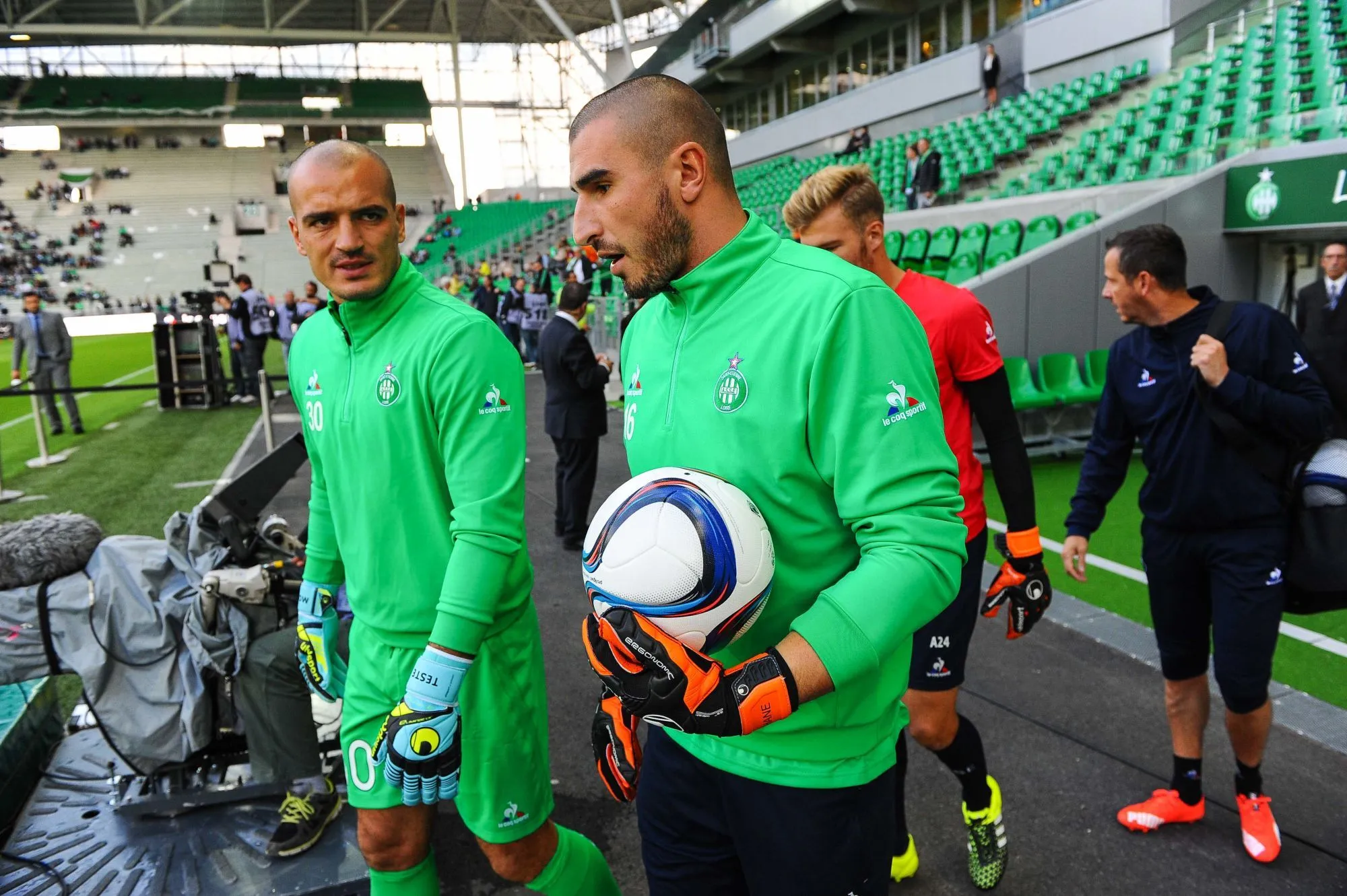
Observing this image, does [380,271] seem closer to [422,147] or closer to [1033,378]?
[1033,378]

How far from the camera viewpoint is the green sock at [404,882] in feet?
8.20

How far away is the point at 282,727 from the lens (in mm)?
3377

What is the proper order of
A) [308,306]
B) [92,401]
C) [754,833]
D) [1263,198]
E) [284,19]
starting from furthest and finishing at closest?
[284,19] → [308,306] → [92,401] → [1263,198] → [754,833]

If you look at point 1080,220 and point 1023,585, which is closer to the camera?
point 1023,585

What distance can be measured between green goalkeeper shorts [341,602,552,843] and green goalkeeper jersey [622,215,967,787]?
0.76m

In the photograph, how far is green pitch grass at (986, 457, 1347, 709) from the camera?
4750 mm

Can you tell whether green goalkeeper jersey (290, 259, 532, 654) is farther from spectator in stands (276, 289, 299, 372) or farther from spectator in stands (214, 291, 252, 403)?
spectator in stands (276, 289, 299, 372)

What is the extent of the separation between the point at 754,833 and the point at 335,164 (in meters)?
1.92

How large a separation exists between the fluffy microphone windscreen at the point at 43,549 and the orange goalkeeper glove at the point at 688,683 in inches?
109

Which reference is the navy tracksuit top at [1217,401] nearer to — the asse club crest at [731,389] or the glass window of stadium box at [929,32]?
the asse club crest at [731,389]

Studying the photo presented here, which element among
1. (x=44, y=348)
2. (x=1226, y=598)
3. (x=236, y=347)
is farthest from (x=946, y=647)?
(x=236, y=347)

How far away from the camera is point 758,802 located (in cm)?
176

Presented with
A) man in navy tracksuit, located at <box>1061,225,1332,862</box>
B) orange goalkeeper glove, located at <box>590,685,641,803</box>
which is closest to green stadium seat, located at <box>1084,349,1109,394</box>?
man in navy tracksuit, located at <box>1061,225,1332,862</box>

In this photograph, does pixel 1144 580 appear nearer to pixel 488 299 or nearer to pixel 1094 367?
pixel 1094 367
